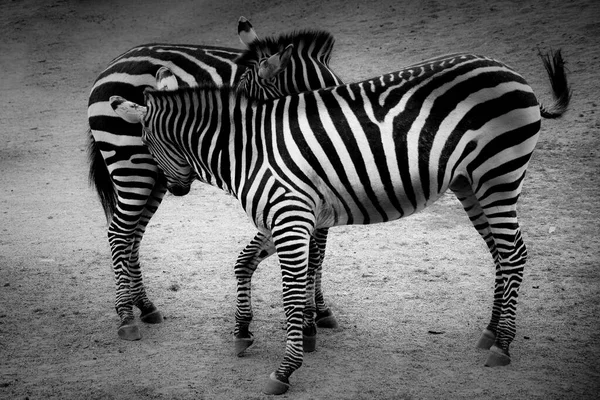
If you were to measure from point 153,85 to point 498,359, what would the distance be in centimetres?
335

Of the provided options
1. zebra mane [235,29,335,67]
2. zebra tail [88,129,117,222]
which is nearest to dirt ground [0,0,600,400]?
zebra tail [88,129,117,222]

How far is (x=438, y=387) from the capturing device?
4602mm

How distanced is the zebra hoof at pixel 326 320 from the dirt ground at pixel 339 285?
0.12 metres

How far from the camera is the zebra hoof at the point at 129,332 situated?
5.55 metres

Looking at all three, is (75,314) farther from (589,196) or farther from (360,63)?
(360,63)

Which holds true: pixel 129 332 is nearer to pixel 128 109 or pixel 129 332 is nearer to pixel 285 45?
pixel 128 109

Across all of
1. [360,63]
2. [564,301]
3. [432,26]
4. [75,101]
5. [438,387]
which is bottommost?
[438,387]

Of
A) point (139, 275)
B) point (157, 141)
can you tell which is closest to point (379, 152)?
point (157, 141)

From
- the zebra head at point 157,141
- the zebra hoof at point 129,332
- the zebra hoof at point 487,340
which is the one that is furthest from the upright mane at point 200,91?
the zebra hoof at point 487,340

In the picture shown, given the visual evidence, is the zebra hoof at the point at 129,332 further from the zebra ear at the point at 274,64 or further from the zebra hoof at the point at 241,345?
the zebra ear at the point at 274,64

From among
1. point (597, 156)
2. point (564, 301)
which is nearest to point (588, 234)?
point (564, 301)

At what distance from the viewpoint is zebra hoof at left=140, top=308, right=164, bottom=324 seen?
5.84 meters

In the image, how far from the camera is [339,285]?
255 inches

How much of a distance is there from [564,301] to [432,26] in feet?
28.9
